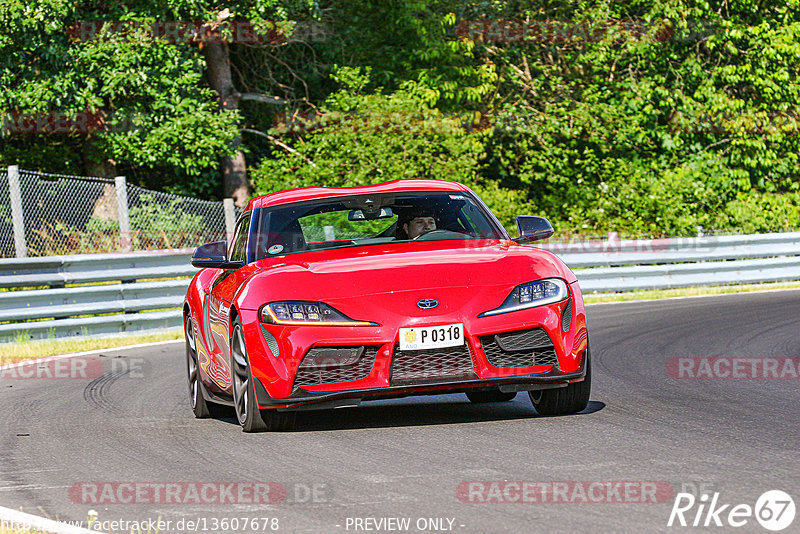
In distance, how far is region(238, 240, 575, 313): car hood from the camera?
23.3ft

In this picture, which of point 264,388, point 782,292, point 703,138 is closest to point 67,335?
point 264,388

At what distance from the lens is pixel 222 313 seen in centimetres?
798

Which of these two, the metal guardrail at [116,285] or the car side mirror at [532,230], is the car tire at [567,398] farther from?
the metal guardrail at [116,285]

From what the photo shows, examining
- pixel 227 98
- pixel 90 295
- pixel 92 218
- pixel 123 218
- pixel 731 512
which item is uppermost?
pixel 731 512

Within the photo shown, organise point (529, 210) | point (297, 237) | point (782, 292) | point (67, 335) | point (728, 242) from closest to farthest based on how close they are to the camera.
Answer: point (297, 237), point (67, 335), point (782, 292), point (728, 242), point (529, 210)

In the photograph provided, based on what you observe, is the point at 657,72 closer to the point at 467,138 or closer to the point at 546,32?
the point at 546,32

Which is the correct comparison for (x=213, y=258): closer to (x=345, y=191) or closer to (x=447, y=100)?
(x=345, y=191)

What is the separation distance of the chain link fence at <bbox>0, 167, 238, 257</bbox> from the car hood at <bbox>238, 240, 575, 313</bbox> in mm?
10432

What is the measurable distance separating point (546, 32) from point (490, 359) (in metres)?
24.9

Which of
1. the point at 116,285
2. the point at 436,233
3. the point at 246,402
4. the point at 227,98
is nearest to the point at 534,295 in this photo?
the point at 436,233

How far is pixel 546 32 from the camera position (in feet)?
102

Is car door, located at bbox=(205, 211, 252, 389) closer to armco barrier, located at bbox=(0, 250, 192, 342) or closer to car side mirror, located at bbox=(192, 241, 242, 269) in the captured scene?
car side mirror, located at bbox=(192, 241, 242, 269)

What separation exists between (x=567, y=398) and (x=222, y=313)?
214 cm

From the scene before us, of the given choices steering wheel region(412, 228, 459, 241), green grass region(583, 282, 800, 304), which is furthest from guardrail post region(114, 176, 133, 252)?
steering wheel region(412, 228, 459, 241)
